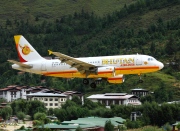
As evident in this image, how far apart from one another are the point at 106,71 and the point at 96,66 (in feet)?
7.98

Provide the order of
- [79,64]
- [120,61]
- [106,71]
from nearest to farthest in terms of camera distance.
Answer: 1. [106,71]
2. [120,61]
3. [79,64]

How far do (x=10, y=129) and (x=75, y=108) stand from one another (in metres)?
28.6

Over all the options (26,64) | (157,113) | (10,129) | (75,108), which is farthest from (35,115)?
(26,64)

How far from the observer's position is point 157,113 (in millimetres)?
169000

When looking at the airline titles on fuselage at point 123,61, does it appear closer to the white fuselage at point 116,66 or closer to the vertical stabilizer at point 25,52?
the white fuselage at point 116,66

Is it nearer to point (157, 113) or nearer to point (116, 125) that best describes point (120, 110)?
point (157, 113)

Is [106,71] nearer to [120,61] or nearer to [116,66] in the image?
[116,66]

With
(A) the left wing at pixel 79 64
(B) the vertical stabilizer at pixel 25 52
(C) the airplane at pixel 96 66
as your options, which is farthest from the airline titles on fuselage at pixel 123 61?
(B) the vertical stabilizer at pixel 25 52

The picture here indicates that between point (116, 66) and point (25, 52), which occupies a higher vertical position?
point (25, 52)

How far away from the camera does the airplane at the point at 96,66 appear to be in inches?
3649

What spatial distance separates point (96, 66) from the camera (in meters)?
94.1

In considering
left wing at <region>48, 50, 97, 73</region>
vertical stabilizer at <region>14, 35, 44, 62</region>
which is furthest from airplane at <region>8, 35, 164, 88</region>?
vertical stabilizer at <region>14, 35, 44, 62</region>

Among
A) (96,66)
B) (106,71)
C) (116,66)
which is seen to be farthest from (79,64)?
(116,66)

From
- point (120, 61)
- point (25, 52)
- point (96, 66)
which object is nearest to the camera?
point (120, 61)
